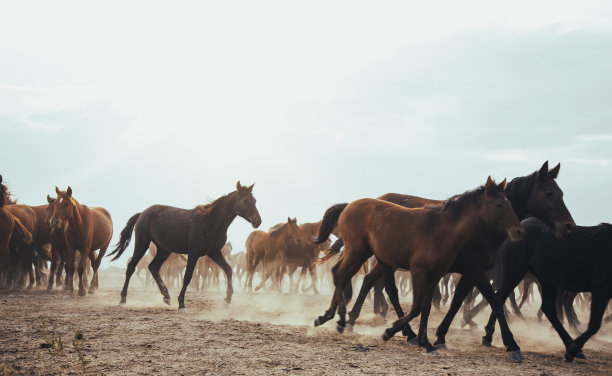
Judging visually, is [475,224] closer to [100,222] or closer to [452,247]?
[452,247]

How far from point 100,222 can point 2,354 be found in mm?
9348

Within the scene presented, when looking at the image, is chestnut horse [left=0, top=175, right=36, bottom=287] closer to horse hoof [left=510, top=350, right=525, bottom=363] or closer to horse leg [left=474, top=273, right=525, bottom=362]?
horse leg [left=474, top=273, right=525, bottom=362]

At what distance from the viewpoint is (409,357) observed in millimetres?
6043

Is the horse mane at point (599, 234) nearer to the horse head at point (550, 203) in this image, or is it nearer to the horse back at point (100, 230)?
the horse head at point (550, 203)

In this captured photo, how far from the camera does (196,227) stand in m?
10.7

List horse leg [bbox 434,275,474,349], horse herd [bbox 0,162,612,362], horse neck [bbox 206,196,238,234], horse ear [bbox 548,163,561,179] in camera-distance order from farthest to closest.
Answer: horse neck [bbox 206,196,238,234] → horse ear [bbox 548,163,561,179] → horse leg [bbox 434,275,474,349] → horse herd [bbox 0,162,612,362]

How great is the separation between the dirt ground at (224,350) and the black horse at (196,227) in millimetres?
2069

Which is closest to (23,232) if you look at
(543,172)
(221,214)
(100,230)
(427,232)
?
(100,230)

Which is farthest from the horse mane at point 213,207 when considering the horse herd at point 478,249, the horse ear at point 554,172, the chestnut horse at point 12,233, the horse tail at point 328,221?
the horse ear at point 554,172

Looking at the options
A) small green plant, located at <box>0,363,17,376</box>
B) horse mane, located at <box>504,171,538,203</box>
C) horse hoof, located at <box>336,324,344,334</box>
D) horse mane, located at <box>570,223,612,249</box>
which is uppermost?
horse mane, located at <box>504,171,538,203</box>

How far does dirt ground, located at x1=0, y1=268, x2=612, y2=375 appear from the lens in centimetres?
520

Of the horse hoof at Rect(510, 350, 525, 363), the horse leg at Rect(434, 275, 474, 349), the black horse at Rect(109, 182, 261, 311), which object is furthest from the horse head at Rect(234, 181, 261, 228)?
the horse hoof at Rect(510, 350, 525, 363)

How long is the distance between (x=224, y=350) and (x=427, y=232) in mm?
2825

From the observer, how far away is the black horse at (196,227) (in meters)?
10.7
